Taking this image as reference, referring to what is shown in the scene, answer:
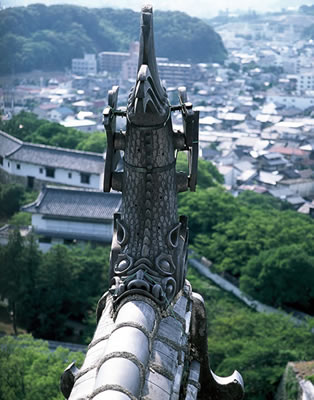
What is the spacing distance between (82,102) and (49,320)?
4280 cm

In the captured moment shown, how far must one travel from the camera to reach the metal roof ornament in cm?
511

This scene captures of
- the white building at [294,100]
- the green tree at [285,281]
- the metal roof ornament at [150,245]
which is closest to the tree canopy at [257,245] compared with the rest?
the green tree at [285,281]

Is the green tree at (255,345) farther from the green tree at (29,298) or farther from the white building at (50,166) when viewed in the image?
the white building at (50,166)

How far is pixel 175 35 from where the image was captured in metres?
82.4

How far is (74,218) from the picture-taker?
76.0ft

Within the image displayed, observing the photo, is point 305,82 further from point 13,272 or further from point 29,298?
point 29,298

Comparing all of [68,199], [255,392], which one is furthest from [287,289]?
[68,199]

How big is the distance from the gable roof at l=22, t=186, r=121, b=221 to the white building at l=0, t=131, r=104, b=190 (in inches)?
182

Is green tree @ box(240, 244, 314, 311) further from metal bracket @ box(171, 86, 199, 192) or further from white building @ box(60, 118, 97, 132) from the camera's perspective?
white building @ box(60, 118, 97, 132)

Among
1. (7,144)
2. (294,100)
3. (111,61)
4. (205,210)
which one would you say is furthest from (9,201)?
(111,61)

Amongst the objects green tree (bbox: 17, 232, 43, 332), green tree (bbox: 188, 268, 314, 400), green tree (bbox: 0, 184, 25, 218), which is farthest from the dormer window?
green tree (bbox: 188, 268, 314, 400)

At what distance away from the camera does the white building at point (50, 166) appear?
28656 millimetres

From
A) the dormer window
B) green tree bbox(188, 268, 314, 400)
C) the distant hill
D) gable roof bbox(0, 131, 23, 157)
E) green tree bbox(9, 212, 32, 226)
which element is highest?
the distant hill

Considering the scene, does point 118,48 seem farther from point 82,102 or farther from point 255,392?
point 255,392
